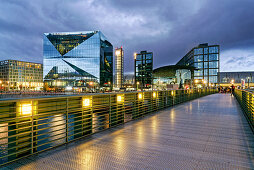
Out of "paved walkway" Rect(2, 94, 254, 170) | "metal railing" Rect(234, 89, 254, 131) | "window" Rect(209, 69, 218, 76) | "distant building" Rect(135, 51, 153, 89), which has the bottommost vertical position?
"paved walkway" Rect(2, 94, 254, 170)

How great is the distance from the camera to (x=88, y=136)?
512 cm

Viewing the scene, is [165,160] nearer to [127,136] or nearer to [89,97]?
[127,136]

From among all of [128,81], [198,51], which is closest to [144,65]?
[128,81]

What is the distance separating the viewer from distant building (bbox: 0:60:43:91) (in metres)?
109

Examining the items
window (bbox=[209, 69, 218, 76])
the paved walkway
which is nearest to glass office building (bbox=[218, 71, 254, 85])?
window (bbox=[209, 69, 218, 76])

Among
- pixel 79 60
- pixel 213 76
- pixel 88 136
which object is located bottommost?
pixel 88 136

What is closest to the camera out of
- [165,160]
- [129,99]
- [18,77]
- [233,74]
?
[165,160]

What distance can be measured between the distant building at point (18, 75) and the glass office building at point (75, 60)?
5211 cm

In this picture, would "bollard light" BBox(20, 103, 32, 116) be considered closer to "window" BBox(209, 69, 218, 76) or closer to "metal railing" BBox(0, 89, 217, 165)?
"metal railing" BBox(0, 89, 217, 165)

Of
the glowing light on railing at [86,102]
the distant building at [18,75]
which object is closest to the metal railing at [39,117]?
the glowing light on railing at [86,102]

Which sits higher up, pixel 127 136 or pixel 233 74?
pixel 233 74

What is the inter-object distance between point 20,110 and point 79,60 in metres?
68.7

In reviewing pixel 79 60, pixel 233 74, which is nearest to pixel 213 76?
pixel 233 74

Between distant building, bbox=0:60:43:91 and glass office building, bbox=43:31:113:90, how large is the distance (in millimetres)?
52107
